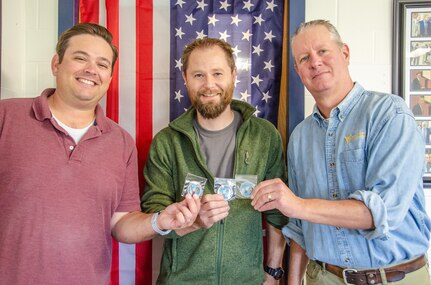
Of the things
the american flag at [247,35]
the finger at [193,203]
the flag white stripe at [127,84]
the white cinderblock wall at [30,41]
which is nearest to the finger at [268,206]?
the finger at [193,203]

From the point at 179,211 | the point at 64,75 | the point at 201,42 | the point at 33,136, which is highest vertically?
the point at 201,42

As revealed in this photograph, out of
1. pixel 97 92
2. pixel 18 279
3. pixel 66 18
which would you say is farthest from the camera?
pixel 66 18

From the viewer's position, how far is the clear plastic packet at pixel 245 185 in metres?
1.86

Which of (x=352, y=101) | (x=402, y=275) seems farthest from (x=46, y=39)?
(x=402, y=275)

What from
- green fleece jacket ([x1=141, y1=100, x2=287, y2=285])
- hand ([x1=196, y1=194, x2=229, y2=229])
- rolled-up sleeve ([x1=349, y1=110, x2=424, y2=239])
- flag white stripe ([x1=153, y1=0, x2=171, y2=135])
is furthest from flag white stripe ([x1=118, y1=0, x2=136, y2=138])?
rolled-up sleeve ([x1=349, y1=110, x2=424, y2=239])

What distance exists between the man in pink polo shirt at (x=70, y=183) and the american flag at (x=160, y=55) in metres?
0.51

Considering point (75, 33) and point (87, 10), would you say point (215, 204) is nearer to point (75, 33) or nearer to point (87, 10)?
point (75, 33)

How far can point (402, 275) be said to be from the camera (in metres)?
1.63

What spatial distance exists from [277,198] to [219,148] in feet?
2.00

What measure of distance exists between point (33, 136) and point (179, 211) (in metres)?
0.83

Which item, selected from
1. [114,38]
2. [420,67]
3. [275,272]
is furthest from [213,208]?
[420,67]

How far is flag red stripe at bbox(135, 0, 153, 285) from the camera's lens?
2.48m

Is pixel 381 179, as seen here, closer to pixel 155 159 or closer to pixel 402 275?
pixel 402 275

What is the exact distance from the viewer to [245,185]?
73.4 inches
